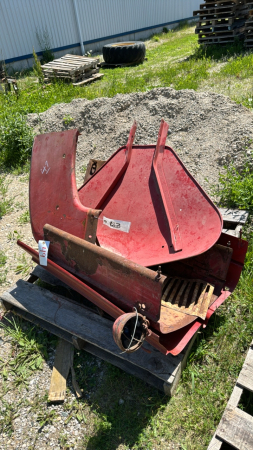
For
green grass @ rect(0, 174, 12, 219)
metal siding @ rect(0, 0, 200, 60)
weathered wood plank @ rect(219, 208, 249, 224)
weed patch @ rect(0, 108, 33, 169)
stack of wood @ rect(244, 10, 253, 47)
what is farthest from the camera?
metal siding @ rect(0, 0, 200, 60)

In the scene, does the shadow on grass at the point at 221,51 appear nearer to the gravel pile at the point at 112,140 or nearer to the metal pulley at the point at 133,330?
the gravel pile at the point at 112,140

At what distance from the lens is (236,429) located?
70.1 inches

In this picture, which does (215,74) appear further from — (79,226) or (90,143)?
(79,226)

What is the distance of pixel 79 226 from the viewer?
8.02 ft

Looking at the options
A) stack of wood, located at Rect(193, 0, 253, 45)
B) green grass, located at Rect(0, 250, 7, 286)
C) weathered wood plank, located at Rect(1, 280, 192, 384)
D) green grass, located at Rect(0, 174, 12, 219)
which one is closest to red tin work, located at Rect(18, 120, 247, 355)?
weathered wood plank, located at Rect(1, 280, 192, 384)

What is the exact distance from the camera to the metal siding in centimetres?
1007

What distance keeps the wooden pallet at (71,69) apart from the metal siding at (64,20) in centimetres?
254

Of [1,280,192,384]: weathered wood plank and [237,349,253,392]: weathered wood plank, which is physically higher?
[1,280,192,384]: weathered wood plank

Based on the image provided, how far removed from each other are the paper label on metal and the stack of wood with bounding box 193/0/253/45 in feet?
25.5

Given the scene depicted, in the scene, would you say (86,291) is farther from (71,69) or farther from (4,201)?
(71,69)

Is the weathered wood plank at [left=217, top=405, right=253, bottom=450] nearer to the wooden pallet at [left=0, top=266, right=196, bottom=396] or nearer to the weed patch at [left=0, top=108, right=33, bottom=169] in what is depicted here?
the wooden pallet at [left=0, top=266, right=196, bottom=396]

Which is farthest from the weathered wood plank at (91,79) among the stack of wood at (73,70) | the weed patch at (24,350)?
the weed patch at (24,350)

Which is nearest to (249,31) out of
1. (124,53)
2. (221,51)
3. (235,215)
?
(221,51)

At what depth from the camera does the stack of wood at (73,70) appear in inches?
323
